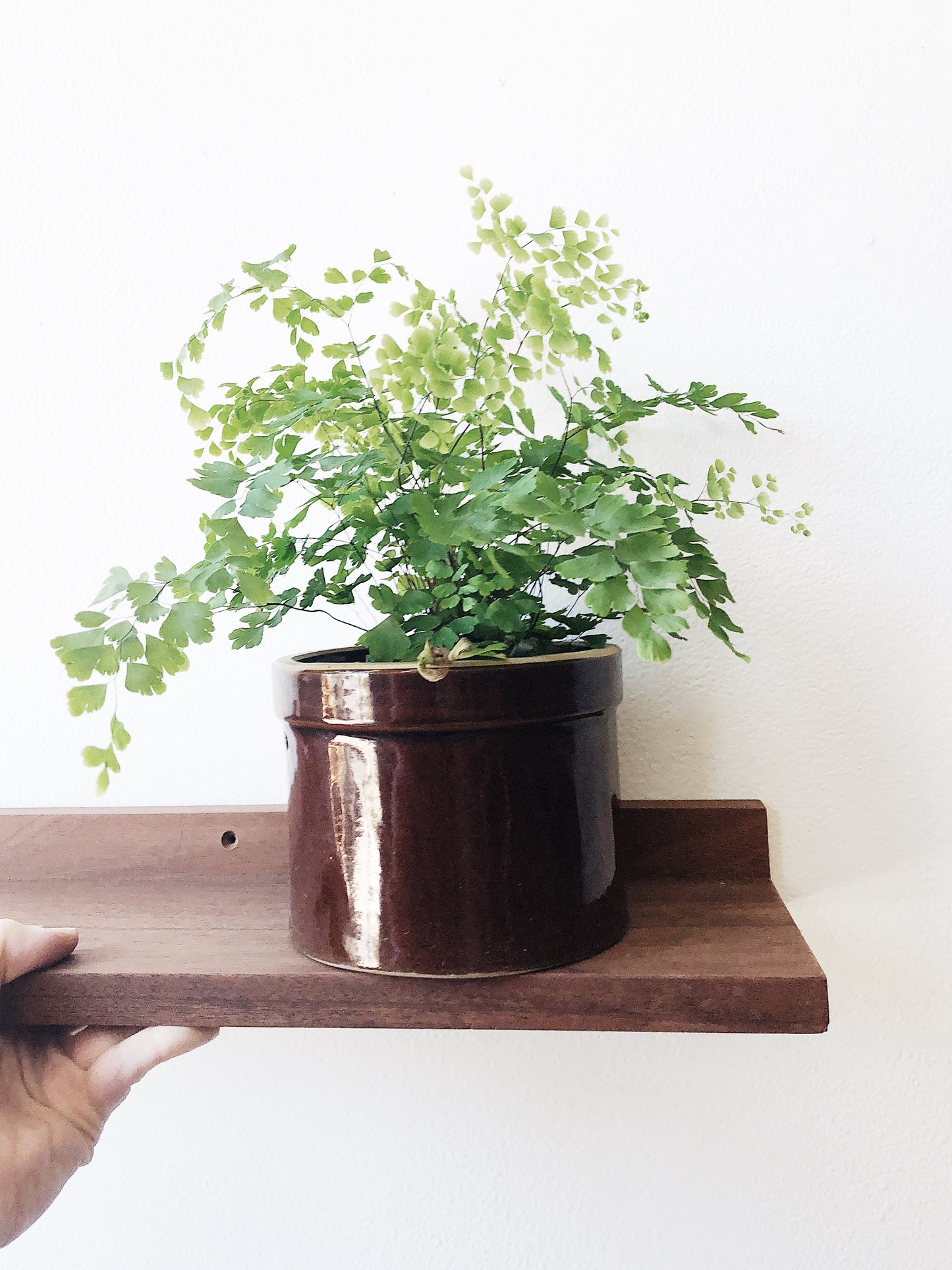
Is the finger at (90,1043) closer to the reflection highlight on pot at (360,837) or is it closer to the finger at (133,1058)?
the finger at (133,1058)

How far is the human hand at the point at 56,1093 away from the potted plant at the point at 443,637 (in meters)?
0.18

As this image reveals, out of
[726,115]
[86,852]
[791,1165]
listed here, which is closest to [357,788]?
[86,852]

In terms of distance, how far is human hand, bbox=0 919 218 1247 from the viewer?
57 centimetres

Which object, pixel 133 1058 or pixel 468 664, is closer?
pixel 468 664

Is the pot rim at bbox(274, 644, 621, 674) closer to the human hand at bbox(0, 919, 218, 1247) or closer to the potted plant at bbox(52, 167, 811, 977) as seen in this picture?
the potted plant at bbox(52, 167, 811, 977)

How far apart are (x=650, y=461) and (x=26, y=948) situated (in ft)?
1.71

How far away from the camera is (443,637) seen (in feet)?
1.58

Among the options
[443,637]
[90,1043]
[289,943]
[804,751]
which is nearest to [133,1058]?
[90,1043]

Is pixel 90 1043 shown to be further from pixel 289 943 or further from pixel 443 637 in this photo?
pixel 443 637

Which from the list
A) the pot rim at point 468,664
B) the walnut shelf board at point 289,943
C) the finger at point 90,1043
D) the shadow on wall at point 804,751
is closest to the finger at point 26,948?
the walnut shelf board at point 289,943

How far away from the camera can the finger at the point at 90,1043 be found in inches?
24.0

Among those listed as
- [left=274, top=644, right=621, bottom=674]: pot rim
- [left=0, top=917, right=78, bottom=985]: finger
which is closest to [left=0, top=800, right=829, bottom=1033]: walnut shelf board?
[left=0, top=917, right=78, bottom=985]: finger

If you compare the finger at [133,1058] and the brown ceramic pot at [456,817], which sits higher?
the brown ceramic pot at [456,817]

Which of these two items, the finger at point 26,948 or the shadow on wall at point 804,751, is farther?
the shadow on wall at point 804,751
